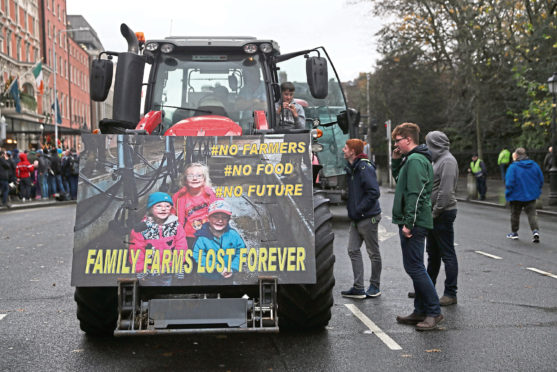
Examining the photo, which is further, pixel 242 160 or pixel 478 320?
pixel 478 320

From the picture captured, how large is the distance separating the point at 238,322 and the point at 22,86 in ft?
185

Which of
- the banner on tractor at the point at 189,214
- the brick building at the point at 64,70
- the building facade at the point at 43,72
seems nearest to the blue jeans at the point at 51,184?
the building facade at the point at 43,72

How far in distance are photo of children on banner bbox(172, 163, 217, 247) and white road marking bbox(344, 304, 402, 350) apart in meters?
2.00

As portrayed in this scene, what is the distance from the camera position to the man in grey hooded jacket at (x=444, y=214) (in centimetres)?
778

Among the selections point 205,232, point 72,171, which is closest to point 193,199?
point 205,232

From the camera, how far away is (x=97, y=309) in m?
5.89

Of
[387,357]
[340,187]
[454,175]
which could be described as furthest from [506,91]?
[387,357]

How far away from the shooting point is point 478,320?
23.1 feet

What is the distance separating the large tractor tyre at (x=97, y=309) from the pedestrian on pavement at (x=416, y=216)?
9.02 ft

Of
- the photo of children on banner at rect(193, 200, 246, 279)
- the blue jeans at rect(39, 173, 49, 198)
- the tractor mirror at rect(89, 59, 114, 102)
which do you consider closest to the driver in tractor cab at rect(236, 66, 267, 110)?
the tractor mirror at rect(89, 59, 114, 102)

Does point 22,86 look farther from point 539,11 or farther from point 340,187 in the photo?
point 340,187

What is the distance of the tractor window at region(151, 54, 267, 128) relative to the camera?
290 inches

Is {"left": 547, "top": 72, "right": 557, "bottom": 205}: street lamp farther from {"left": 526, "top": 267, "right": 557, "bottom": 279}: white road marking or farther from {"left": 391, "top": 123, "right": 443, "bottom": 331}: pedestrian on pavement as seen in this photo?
{"left": 391, "top": 123, "right": 443, "bottom": 331}: pedestrian on pavement

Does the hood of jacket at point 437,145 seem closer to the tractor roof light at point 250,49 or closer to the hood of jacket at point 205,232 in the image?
the tractor roof light at point 250,49
